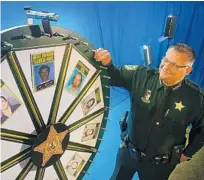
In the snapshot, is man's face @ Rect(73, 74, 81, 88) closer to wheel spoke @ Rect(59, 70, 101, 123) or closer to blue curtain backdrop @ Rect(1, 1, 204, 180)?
wheel spoke @ Rect(59, 70, 101, 123)

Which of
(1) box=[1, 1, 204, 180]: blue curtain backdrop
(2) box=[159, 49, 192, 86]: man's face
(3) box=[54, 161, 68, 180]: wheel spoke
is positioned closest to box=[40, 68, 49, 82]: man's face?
(3) box=[54, 161, 68, 180]: wheel spoke

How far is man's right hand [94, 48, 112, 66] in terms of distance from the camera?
4.73 ft

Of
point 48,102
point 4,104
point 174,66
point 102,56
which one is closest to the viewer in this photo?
point 4,104

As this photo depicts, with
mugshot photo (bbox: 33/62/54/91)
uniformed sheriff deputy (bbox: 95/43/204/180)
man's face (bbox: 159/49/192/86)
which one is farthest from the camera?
uniformed sheriff deputy (bbox: 95/43/204/180)

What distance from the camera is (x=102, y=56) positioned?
4.80 ft

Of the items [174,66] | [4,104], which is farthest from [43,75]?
[174,66]

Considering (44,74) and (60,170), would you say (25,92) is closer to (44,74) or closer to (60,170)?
(44,74)

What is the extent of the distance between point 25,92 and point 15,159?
30 centimetres

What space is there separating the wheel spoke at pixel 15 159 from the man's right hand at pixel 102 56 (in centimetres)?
57

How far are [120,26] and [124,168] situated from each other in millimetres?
3039

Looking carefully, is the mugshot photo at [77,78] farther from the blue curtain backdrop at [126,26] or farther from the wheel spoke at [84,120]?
the blue curtain backdrop at [126,26]

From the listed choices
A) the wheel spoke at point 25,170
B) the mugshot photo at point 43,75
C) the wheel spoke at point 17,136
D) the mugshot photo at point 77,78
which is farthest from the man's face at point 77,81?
the wheel spoke at point 25,170

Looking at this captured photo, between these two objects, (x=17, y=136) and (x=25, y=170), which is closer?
(x=17, y=136)

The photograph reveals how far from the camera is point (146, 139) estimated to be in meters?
1.91
